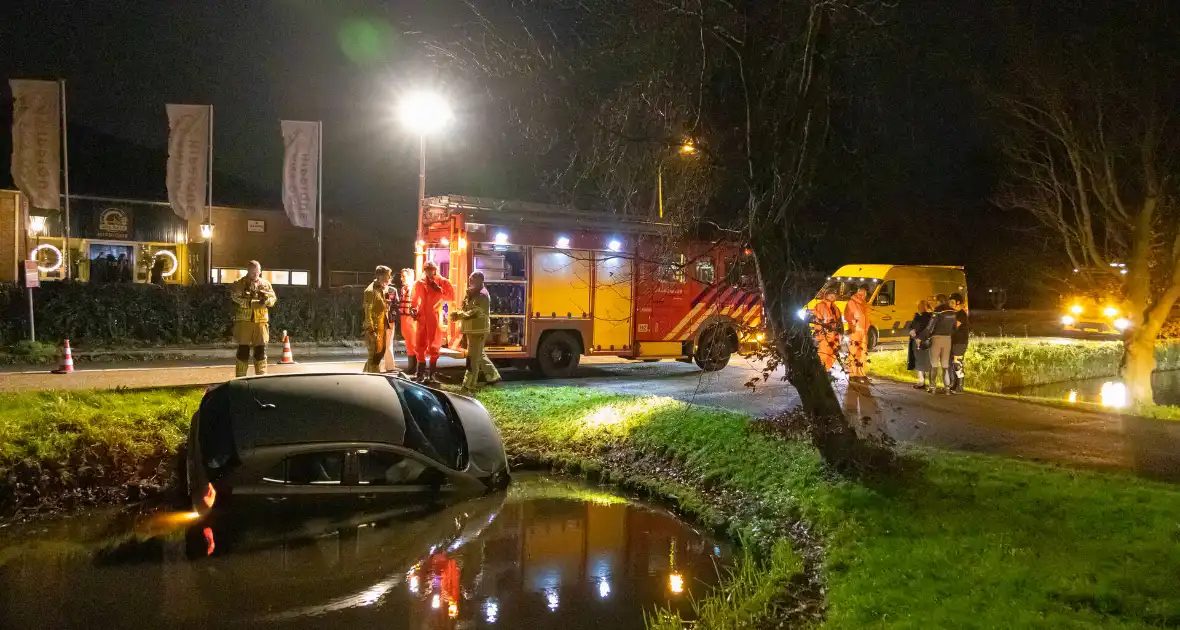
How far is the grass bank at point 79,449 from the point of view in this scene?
7492 mm

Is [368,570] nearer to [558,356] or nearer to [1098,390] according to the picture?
[558,356]

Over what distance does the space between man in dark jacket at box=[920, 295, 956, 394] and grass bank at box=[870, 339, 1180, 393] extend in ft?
11.0

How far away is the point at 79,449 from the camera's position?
7.94m

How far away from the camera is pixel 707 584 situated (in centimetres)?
606

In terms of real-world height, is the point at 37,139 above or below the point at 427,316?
above

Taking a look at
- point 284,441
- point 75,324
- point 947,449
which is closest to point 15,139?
point 75,324

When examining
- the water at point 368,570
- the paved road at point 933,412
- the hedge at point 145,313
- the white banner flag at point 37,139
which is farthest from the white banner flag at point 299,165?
the water at point 368,570

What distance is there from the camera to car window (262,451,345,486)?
6570 mm

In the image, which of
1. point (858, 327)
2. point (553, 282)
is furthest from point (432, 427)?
point (858, 327)

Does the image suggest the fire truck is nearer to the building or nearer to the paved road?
the paved road

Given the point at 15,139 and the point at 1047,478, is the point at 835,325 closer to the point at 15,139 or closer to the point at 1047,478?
the point at 1047,478

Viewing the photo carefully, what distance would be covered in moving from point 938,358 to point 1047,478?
513 cm

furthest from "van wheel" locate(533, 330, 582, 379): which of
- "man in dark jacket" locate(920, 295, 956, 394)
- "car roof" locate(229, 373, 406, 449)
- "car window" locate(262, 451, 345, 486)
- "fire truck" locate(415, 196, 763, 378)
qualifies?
"car window" locate(262, 451, 345, 486)

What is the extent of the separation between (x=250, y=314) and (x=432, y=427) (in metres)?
4.53
